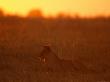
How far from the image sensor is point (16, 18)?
25.0m

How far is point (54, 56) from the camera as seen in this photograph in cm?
1277

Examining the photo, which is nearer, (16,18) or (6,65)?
(6,65)

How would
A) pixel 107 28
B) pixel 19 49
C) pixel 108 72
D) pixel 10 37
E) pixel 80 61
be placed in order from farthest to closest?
pixel 107 28 → pixel 10 37 → pixel 19 49 → pixel 80 61 → pixel 108 72

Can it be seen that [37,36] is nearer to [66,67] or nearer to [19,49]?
[19,49]

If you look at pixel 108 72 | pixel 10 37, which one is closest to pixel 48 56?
pixel 108 72

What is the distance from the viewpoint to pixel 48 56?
12922 mm

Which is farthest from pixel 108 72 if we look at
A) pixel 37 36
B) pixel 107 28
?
pixel 107 28

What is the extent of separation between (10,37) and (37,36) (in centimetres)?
141

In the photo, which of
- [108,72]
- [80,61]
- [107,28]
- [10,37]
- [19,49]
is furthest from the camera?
[107,28]

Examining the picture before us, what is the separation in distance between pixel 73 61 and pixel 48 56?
31.0 inches

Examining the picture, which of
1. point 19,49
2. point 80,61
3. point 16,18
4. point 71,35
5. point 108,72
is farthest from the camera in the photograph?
point 16,18

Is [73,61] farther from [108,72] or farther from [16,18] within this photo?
[16,18]

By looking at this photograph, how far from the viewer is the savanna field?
1100cm

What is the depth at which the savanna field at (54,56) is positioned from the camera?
11.0m
